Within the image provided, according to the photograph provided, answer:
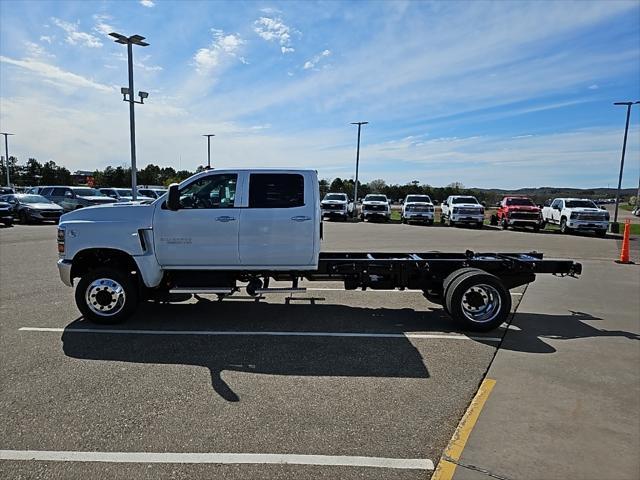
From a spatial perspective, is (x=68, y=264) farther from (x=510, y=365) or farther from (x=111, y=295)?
(x=510, y=365)

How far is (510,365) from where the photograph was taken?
5035mm

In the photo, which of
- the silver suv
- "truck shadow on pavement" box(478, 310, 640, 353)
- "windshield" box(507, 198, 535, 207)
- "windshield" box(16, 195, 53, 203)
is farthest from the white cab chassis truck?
the silver suv

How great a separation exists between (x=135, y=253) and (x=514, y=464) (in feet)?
17.0

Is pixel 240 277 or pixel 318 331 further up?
pixel 240 277

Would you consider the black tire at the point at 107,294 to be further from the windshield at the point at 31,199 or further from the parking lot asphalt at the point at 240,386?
the windshield at the point at 31,199

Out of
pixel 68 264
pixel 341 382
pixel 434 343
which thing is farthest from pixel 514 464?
pixel 68 264

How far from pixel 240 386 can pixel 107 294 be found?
2986mm

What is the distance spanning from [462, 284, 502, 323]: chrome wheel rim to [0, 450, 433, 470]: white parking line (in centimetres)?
336

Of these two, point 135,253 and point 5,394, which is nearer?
point 5,394

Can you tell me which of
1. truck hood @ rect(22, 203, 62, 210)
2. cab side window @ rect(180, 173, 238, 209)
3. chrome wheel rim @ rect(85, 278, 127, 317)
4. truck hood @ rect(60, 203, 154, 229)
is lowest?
chrome wheel rim @ rect(85, 278, 127, 317)

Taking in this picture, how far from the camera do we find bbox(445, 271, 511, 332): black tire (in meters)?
6.18

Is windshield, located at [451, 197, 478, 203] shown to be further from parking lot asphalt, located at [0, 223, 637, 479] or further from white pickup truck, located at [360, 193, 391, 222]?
parking lot asphalt, located at [0, 223, 637, 479]

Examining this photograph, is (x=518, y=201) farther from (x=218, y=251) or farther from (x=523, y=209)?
(x=218, y=251)

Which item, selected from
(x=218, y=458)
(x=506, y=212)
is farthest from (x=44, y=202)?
(x=218, y=458)
